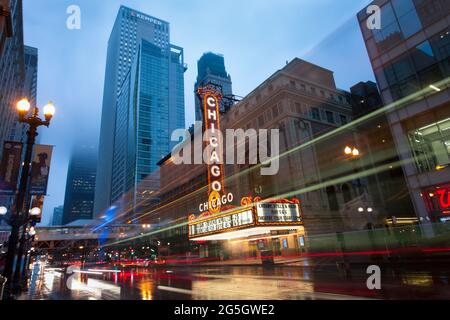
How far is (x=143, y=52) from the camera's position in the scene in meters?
169

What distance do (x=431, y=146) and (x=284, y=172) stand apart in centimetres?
1891

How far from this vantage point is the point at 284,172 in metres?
39.0

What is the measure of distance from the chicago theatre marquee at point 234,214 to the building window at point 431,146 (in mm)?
11776

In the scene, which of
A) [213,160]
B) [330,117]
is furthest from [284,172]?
[330,117]

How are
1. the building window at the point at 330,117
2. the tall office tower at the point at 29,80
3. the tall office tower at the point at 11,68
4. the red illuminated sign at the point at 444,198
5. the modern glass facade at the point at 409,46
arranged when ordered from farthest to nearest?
1. the tall office tower at the point at 29,80
2. the building window at the point at 330,117
3. the tall office tower at the point at 11,68
4. the modern glass facade at the point at 409,46
5. the red illuminated sign at the point at 444,198

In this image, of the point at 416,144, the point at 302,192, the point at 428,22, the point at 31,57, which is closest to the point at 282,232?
the point at 302,192

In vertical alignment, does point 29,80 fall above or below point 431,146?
above

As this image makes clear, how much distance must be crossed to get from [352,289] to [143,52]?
18147cm

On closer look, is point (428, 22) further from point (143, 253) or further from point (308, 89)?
point (143, 253)

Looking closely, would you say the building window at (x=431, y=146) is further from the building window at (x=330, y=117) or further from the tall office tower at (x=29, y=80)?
the tall office tower at (x=29, y=80)

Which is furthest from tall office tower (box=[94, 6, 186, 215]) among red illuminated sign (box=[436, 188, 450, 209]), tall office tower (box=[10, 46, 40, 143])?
red illuminated sign (box=[436, 188, 450, 209])

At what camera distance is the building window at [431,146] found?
2125 centimetres

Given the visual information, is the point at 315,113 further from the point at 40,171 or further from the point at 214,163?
the point at 40,171

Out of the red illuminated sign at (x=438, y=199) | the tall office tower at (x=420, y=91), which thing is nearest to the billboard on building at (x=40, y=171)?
the tall office tower at (x=420, y=91)
